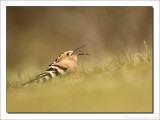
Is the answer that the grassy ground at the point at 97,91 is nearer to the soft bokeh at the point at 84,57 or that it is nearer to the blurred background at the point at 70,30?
the soft bokeh at the point at 84,57

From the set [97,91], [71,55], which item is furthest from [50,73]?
[97,91]

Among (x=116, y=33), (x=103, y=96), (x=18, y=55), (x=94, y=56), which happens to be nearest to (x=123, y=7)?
(x=116, y=33)

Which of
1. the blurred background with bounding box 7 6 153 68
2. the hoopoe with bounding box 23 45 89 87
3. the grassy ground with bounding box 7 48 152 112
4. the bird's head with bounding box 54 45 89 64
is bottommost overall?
the grassy ground with bounding box 7 48 152 112

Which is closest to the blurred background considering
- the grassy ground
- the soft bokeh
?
the soft bokeh

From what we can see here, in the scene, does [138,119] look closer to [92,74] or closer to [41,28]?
[92,74]

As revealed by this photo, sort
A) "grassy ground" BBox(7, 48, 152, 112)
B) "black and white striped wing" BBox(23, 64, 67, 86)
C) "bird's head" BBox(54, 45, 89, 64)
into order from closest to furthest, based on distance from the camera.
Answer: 1. "grassy ground" BBox(7, 48, 152, 112)
2. "black and white striped wing" BBox(23, 64, 67, 86)
3. "bird's head" BBox(54, 45, 89, 64)

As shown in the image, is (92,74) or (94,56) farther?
(94,56)

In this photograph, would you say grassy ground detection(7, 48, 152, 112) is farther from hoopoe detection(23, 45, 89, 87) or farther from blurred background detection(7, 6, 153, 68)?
blurred background detection(7, 6, 153, 68)
